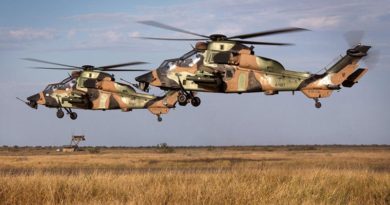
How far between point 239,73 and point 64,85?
20817mm

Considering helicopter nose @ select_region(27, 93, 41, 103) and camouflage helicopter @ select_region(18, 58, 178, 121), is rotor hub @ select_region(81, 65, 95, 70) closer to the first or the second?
camouflage helicopter @ select_region(18, 58, 178, 121)

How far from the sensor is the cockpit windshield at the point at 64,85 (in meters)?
54.1

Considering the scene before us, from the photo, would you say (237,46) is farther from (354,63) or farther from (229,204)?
(229,204)

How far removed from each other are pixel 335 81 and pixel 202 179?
52.0ft

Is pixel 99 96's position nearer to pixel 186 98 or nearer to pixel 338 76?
pixel 186 98

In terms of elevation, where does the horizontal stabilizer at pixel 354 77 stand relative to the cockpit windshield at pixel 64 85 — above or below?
below

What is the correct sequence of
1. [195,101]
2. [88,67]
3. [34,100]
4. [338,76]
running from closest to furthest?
[338,76] → [195,101] → [88,67] → [34,100]

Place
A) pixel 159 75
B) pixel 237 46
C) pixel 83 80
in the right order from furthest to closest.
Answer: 1. pixel 83 80
2. pixel 159 75
3. pixel 237 46

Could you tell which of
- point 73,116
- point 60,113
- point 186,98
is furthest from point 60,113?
point 186,98

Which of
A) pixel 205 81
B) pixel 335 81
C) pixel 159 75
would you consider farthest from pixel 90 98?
pixel 335 81

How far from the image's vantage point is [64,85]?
54.5 m

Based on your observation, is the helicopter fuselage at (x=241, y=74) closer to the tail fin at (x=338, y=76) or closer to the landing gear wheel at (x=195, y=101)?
the tail fin at (x=338, y=76)

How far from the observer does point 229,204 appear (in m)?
18.6

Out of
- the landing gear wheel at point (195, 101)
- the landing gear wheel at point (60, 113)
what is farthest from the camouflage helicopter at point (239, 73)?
the landing gear wheel at point (60, 113)
